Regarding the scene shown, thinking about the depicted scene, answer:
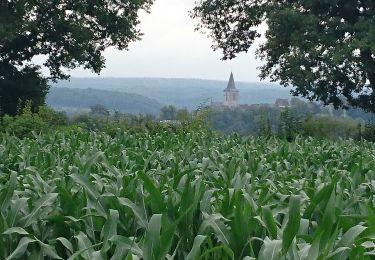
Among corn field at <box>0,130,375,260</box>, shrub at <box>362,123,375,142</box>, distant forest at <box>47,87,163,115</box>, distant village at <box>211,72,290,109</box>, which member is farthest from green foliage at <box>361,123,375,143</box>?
distant forest at <box>47,87,163,115</box>

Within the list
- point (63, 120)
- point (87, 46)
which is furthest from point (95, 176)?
point (87, 46)

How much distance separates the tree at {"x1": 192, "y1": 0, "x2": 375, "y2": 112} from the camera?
24.1 meters

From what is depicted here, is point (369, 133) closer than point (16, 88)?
Yes

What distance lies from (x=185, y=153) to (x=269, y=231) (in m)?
4.19

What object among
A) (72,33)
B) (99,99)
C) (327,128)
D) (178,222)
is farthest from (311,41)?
(99,99)

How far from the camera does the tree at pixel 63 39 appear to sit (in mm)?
26672

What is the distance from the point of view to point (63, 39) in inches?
1074

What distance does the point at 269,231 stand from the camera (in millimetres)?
3041

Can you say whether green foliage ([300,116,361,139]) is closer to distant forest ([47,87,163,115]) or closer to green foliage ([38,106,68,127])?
green foliage ([38,106,68,127])

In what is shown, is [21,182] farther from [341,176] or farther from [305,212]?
[341,176]

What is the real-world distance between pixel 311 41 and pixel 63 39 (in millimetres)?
10647

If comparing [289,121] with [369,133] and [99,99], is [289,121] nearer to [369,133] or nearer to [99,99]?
[369,133]

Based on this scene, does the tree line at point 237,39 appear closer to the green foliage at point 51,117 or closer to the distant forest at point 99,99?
the green foliage at point 51,117

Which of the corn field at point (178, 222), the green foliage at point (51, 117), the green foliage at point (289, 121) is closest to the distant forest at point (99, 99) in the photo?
the green foliage at point (289, 121)
